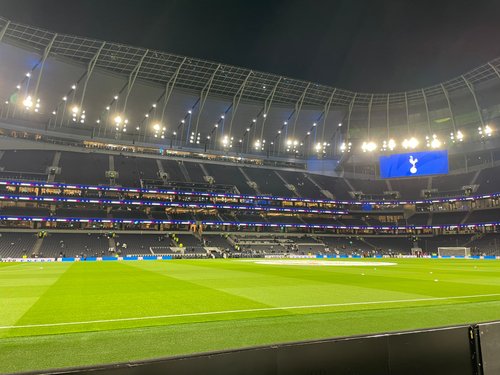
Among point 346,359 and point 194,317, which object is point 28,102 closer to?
point 194,317

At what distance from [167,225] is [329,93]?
5046cm

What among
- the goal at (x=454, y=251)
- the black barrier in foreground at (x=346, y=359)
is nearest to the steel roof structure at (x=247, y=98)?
the goal at (x=454, y=251)

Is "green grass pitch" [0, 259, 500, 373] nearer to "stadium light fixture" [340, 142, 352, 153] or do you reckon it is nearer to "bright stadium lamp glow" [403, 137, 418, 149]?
"bright stadium lamp glow" [403, 137, 418, 149]

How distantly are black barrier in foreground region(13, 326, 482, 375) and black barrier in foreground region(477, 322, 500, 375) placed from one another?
0.33 feet

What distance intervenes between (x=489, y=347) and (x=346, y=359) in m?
1.71

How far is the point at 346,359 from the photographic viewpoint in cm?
344

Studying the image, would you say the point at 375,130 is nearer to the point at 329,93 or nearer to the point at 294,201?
the point at 329,93

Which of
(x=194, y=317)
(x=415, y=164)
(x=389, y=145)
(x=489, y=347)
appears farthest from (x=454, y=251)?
(x=489, y=347)

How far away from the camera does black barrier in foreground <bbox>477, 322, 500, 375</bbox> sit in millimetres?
3812

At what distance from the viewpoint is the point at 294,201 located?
8894 cm

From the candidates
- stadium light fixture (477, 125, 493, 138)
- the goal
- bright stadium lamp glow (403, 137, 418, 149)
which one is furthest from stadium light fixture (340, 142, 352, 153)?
the goal

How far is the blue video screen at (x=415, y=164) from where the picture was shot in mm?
81938

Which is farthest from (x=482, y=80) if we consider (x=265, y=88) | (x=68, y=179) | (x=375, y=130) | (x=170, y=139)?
(x=68, y=179)

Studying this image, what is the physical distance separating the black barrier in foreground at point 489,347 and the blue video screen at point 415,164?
289ft
